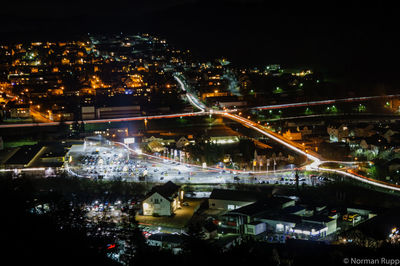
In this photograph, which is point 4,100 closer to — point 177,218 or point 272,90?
point 272,90

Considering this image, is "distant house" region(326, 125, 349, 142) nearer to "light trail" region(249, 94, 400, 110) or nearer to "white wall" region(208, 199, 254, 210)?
"light trail" region(249, 94, 400, 110)

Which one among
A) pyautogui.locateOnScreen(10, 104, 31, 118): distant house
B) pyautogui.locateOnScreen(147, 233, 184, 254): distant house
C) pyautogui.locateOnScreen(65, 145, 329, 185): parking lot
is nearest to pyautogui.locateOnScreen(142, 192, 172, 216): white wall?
pyautogui.locateOnScreen(147, 233, 184, 254): distant house

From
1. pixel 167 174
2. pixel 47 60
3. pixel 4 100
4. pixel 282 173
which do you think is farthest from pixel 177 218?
pixel 47 60

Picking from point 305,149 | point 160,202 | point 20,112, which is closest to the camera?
point 160,202

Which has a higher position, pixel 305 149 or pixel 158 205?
pixel 305 149

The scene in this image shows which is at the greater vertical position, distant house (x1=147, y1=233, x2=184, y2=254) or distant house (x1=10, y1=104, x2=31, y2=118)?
distant house (x1=10, y1=104, x2=31, y2=118)

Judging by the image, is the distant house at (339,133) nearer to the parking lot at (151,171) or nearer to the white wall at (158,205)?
the parking lot at (151,171)

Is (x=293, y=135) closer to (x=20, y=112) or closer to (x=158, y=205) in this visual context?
(x=158, y=205)

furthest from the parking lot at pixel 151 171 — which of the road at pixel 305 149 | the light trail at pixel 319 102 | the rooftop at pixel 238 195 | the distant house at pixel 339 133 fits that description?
the light trail at pixel 319 102

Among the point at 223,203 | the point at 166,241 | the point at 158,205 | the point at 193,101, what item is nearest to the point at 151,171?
the point at 158,205
